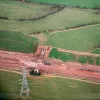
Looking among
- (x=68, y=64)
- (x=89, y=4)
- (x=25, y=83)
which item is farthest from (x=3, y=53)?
(x=89, y=4)

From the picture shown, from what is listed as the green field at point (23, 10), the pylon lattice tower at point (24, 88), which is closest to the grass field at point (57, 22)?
the green field at point (23, 10)

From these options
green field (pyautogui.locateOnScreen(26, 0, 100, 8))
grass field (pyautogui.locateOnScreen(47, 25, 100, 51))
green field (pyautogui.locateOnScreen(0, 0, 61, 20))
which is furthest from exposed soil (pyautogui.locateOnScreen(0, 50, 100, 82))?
green field (pyautogui.locateOnScreen(26, 0, 100, 8))

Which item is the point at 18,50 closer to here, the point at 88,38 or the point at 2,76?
the point at 2,76

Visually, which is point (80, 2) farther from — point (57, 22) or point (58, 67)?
point (58, 67)

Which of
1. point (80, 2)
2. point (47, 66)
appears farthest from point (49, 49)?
point (80, 2)

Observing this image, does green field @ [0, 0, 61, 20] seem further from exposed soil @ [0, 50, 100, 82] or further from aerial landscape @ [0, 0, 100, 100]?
exposed soil @ [0, 50, 100, 82]

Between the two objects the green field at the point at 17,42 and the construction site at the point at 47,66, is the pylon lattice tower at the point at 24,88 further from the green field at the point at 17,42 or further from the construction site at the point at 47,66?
the green field at the point at 17,42
